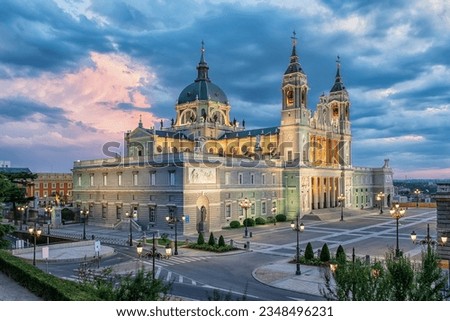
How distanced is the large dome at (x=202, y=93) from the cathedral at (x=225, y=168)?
10.2 inches

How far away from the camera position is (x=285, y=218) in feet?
222

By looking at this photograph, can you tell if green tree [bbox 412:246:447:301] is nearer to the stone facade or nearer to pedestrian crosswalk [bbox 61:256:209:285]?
the stone facade

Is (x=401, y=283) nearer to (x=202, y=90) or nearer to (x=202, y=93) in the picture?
(x=202, y=93)

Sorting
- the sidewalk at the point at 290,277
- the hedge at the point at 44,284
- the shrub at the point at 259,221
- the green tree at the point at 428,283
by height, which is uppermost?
the green tree at the point at 428,283

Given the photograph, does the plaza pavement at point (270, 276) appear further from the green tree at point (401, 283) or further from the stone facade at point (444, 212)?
the stone facade at point (444, 212)

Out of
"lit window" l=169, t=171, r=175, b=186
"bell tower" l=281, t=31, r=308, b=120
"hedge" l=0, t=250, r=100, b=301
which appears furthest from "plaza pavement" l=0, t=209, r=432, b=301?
"bell tower" l=281, t=31, r=308, b=120

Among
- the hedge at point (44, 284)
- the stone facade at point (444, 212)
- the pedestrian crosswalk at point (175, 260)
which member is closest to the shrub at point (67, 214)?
the pedestrian crosswalk at point (175, 260)

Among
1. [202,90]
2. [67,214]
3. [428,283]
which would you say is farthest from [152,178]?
[428,283]

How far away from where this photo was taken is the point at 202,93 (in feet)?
275

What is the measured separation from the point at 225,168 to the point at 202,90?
101ft

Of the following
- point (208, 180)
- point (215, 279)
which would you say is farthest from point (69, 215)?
point (215, 279)

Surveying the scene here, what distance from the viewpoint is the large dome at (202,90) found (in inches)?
3300

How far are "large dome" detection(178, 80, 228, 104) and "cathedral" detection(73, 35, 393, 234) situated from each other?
10.2 inches
